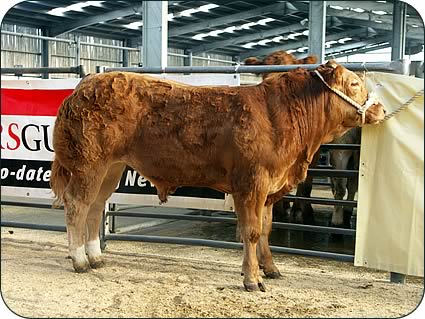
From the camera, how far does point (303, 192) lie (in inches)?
237

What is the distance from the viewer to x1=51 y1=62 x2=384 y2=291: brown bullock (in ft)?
12.1

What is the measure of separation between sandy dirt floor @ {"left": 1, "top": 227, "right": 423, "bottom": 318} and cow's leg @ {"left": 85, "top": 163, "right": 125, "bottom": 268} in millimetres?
135

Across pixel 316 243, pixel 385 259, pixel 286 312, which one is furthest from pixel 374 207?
pixel 316 243

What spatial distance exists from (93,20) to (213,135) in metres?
10.9

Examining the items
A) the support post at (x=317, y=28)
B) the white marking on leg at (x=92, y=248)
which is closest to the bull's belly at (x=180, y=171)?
the white marking on leg at (x=92, y=248)

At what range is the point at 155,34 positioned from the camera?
22.6ft

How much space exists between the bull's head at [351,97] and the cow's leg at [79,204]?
1.93 meters

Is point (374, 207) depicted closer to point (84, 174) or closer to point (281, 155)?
point (281, 155)

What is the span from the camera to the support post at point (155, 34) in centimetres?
682

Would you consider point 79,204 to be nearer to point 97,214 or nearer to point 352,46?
point 97,214

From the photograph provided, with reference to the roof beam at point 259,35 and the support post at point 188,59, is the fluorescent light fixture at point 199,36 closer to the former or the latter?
the support post at point 188,59

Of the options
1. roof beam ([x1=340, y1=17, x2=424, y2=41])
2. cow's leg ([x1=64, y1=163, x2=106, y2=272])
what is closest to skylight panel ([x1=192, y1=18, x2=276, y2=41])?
roof beam ([x1=340, y1=17, x2=424, y2=41])

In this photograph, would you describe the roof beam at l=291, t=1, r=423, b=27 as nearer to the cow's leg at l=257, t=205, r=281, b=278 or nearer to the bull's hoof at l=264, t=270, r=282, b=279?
the cow's leg at l=257, t=205, r=281, b=278

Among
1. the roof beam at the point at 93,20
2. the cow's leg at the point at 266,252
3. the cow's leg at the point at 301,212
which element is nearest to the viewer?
the cow's leg at the point at 266,252
